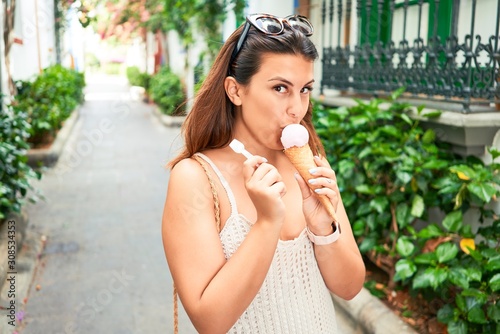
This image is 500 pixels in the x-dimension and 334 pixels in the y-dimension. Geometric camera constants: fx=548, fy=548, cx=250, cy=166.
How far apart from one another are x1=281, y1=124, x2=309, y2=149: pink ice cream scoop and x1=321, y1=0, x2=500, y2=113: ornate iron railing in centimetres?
221

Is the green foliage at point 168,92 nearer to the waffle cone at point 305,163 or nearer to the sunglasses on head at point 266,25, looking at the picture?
the sunglasses on head at point 266,25

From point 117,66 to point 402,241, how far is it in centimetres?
5994

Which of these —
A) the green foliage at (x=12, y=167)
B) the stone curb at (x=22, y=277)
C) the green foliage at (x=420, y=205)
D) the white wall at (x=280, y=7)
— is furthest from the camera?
the white wall at (x=280, y=7)

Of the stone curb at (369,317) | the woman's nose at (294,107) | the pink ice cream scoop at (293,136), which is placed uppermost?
the woman's nose at (294,107)

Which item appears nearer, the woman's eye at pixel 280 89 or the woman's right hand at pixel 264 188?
the woman's right hand at pixel 264 188

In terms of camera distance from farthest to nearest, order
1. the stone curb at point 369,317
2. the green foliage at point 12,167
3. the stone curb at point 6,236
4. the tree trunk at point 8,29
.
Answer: the tree trunk at point 8,29 → the green foliage at point 12,167 → the stone curb at point 6,236 → the stone curb at point 369,317

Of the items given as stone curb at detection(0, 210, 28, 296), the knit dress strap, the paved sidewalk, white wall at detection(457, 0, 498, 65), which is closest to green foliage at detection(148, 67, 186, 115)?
the paved sidewalk

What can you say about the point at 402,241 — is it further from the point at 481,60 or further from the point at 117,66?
the point at 117,66

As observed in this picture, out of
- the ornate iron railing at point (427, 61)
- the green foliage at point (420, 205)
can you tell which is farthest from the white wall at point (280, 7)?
the green foliage at point (420, 205)

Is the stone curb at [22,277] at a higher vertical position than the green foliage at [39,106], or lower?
lower

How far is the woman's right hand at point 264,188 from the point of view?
1.43 m

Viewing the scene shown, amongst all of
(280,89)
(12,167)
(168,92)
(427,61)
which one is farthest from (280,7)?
(168,92)

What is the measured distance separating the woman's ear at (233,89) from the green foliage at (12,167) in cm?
292

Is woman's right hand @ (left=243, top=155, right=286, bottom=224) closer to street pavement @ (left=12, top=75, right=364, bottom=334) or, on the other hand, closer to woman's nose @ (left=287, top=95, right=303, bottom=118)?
woman's nose @ (left=287, top=95, right=303, bottom=118)
